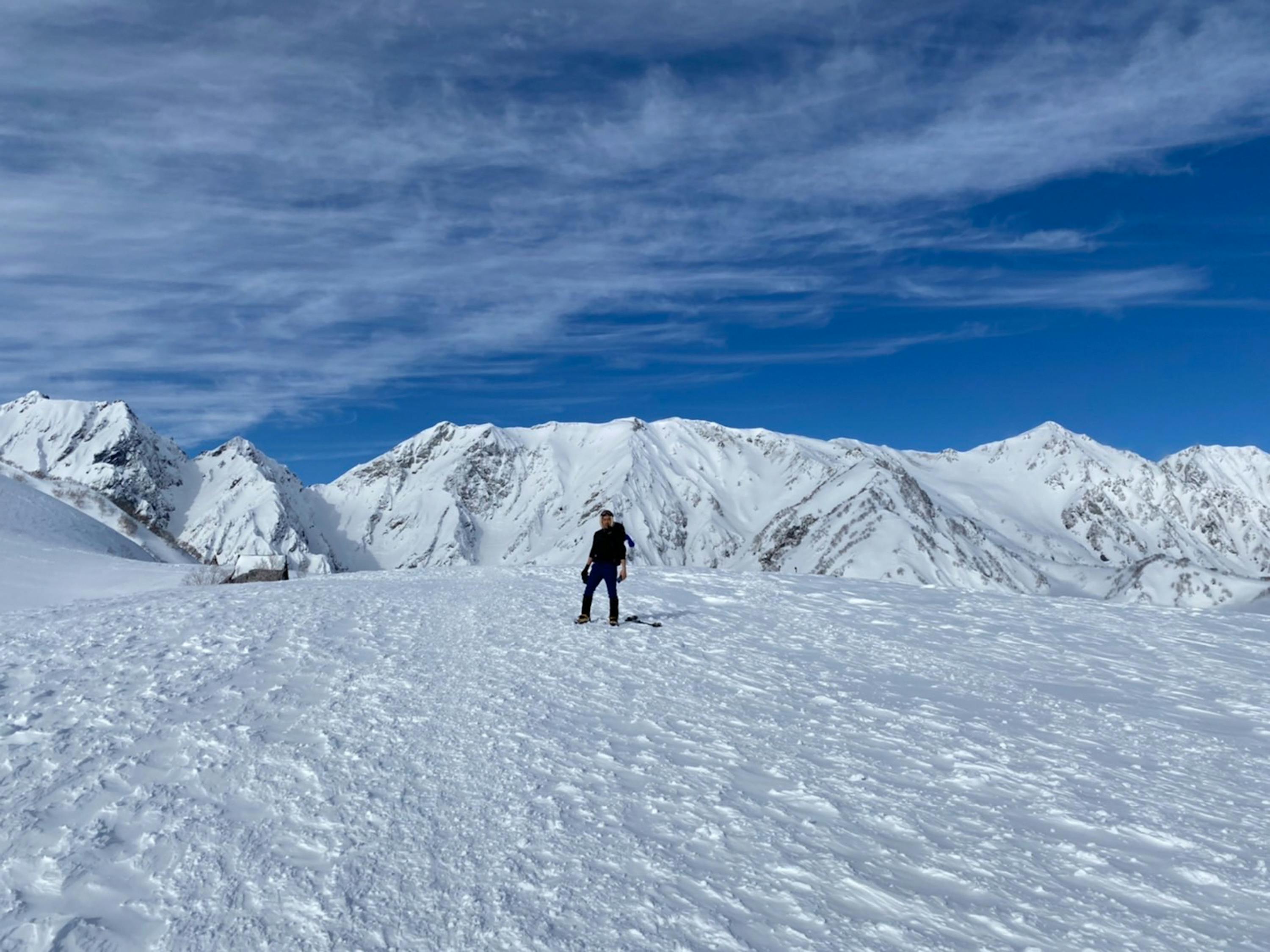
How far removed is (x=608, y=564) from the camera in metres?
18.6

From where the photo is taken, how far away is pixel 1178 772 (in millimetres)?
11359

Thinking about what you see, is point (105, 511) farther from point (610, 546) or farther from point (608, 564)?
point (610, 546)

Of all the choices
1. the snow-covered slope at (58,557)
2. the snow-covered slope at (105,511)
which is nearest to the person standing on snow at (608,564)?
the snow-covered slope at (58,557)

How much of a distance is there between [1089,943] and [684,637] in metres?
11.4

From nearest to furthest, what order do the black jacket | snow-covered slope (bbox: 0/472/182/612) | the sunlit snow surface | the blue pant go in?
the sunlit snow surface → the black jacket → the blue pant → snow-covered slope (bbox: 0/472/182/612)

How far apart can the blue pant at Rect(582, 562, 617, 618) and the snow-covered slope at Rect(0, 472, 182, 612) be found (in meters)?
10.6

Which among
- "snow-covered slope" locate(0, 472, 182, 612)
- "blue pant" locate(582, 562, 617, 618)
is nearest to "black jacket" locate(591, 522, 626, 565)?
"blue pant" locate(582, 562, 617, 618)

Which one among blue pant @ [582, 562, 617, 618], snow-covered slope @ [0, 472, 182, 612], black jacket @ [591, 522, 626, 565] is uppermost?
black jacket @ [591, 522, 626, 565]

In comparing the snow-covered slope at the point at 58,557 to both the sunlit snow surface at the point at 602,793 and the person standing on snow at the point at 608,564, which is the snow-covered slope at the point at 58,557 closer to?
the sunlit snow surface at the point at 602,793

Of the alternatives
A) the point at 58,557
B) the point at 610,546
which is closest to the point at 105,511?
the point at 58,557

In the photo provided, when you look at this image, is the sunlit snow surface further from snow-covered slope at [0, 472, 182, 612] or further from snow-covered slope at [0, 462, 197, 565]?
snow-covered slope at [0, 462, 197, 565]

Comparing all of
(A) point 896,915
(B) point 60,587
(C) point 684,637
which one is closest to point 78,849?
(A) point 896,915

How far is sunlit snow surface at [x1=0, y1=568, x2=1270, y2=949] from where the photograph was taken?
7023 mm

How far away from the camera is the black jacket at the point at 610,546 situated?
60.4 feet
